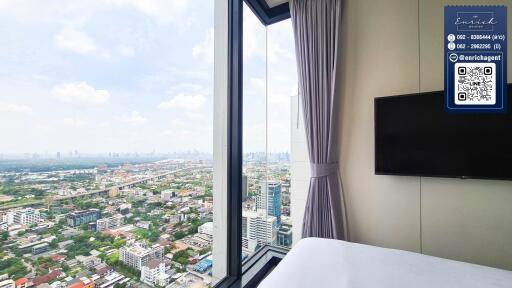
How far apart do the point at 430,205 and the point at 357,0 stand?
1.76 metres

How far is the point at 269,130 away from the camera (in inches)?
92.2

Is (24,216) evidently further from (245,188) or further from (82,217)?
(245,188)

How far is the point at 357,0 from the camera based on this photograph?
1.82 meters

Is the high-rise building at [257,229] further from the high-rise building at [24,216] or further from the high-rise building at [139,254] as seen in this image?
the high-rise building at [24,216]

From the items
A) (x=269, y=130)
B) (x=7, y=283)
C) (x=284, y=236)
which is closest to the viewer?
(x=7, y=283)

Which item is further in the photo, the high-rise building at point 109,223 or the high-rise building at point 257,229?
the high-rise building at point 257,229

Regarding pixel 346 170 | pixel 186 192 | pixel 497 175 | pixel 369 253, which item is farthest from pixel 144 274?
pixel 497 175

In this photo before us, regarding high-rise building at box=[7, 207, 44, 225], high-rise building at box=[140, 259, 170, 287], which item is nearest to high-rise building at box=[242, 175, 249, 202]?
high-rise building at box=[140, 259, 170, 287]

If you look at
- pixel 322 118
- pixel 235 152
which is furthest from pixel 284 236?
pixel 322 118

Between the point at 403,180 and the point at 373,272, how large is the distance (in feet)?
3.15

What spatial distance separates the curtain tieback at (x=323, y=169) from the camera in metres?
1.78

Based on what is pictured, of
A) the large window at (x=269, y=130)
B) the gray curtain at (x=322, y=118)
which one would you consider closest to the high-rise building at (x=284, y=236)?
the large window at (x=269, y=130)

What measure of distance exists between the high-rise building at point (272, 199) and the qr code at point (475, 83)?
5.37ft

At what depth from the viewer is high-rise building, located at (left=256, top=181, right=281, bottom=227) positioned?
2250mm
